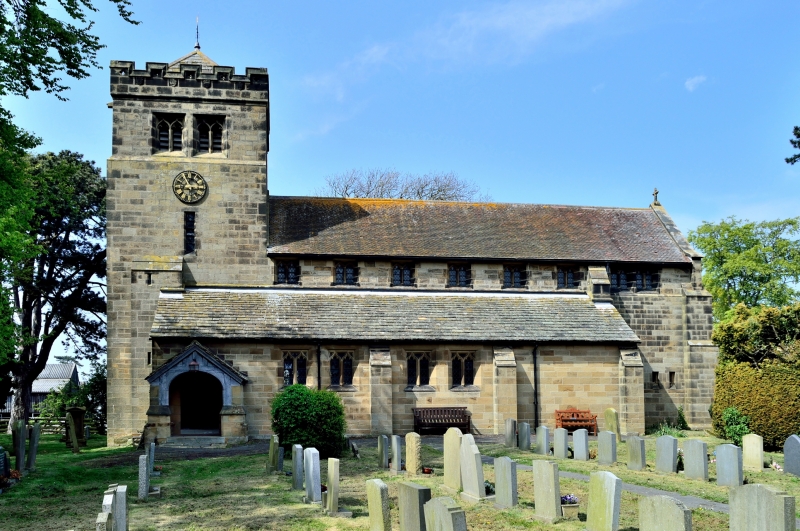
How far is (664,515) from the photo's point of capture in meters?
9.48

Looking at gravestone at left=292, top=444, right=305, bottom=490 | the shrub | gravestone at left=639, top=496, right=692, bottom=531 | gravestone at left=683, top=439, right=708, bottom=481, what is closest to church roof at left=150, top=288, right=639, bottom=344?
the shrub

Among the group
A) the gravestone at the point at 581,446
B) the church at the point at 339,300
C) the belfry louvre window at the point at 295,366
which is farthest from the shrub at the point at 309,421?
the gravestone at the point at 581,446

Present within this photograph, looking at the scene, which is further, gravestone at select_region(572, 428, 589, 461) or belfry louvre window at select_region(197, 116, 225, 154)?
belfry louvre window at select_region(197, 116, 225, 154)

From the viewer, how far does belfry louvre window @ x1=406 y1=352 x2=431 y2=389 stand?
27.8 m

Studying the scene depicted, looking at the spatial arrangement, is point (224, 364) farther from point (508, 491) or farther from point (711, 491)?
point (711, 491)

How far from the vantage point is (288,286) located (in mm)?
29500

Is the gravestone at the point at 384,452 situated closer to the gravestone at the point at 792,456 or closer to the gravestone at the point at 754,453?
the gravestone at the point at 754,453

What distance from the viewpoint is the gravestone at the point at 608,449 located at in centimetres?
1988

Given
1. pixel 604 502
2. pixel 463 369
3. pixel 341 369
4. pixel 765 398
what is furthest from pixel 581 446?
pixel 341 369

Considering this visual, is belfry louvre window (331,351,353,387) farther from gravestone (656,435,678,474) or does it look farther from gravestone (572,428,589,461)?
gravestone (656,435,678,474)

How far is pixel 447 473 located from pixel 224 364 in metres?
11.4

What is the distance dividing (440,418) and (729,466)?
468 inches

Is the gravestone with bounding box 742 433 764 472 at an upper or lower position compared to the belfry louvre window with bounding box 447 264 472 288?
lower

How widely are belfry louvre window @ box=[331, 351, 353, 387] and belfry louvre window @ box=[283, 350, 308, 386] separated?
1.04 m
